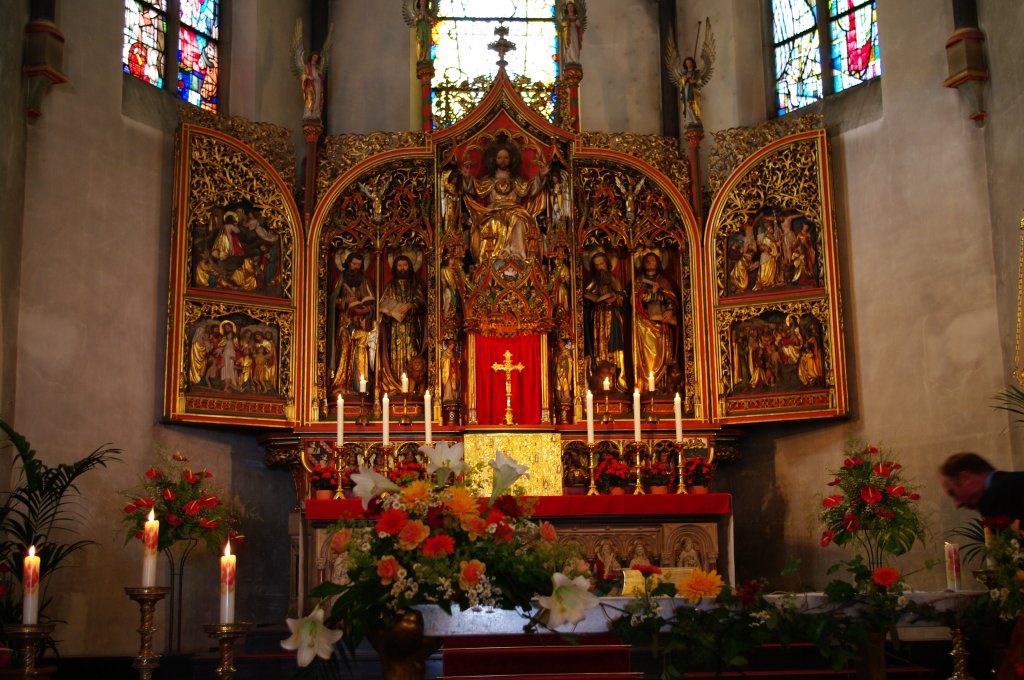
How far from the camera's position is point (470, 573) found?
500cm

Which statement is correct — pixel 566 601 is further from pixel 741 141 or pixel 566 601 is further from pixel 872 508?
pixel 741 141

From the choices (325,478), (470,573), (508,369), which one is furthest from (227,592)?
(508,369)

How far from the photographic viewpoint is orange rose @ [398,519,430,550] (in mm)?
5066

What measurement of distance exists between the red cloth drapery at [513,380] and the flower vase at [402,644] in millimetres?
8940

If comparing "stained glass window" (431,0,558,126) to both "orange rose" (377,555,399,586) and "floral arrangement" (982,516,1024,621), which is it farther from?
"orange rose" (377,555,399,586)

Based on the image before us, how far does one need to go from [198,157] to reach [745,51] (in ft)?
25.0

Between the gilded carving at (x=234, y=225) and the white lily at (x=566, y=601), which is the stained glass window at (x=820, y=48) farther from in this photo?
the white lily at (x=566, y=601)

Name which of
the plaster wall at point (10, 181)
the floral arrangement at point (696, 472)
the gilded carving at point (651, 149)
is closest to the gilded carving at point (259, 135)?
the plaster wall at point (10, 181)

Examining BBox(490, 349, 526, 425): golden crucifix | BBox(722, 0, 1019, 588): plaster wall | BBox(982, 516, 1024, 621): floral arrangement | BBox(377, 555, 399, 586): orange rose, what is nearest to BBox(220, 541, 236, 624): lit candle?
BBox(377, 555, 399, 586): orange rose

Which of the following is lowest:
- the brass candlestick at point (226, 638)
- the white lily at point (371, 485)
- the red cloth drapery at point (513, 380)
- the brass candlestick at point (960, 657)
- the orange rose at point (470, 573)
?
the brass candlestick at point (960, 657)

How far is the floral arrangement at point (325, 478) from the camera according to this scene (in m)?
12.7

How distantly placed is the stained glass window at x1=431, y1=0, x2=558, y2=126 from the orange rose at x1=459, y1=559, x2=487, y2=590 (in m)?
13.1

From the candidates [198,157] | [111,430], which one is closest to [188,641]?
[111,430]

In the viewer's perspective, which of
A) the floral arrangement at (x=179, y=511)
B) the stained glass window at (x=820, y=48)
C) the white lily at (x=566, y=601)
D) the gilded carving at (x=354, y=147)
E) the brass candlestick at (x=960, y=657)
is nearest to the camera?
the white lily at (x=566, y=601)
